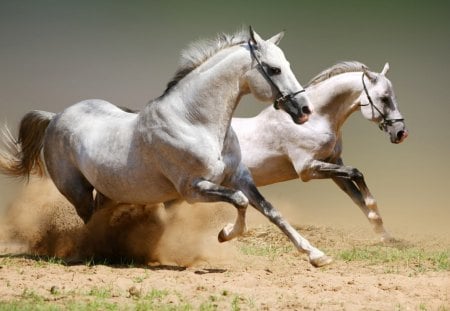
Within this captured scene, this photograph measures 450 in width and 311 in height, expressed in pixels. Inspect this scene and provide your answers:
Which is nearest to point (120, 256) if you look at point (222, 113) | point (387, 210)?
point (222, 113)

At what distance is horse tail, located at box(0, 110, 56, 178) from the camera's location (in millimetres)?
6934

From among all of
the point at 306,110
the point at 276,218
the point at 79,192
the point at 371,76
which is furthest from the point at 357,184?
the point at 79,192

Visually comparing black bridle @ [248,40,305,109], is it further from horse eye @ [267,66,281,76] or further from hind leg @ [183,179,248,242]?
hind leg @ [183,179,248,242]

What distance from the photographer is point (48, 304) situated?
410cm

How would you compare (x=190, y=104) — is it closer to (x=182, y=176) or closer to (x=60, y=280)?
(x=182, y=176)

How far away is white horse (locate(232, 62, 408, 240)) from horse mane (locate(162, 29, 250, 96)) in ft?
5.85

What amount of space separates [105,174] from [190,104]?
3.07 ft

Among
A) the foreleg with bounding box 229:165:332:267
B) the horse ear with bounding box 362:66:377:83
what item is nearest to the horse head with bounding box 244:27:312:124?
the foreleg with bounding box 229:165:332:267

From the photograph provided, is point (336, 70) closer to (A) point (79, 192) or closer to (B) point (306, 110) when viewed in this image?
(B) point (306, 110)

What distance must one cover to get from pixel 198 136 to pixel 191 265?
1.21 metres

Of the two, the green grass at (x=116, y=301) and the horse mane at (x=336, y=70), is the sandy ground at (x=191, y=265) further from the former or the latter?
the horse mane at (x=336, y=70)

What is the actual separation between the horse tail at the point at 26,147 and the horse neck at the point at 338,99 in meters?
2.55

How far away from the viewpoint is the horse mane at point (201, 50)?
18.9 feet

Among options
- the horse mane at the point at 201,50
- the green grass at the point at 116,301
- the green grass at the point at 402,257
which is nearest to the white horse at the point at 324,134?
the green grass at the point at 402,257
